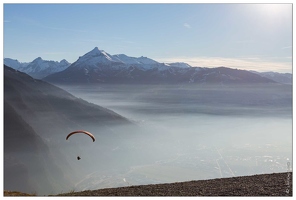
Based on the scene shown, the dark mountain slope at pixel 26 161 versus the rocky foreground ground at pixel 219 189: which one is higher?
the rocky foreground ground at pixel 219 189

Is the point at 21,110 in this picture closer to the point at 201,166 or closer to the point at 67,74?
the point at 67,74

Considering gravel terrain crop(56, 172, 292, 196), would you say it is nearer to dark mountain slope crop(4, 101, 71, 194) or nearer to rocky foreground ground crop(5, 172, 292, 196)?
rocky foreground ground crop(5, 172, 292, 196)

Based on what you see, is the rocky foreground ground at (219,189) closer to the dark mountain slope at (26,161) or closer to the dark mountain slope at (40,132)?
the dark mountain slope at (26,161)

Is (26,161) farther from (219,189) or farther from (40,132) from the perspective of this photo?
(219,189)

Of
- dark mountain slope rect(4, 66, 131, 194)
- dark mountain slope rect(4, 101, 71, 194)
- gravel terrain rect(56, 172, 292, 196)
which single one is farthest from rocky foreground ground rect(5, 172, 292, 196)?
dark mountain slope rect(4, 66, 131, 194)

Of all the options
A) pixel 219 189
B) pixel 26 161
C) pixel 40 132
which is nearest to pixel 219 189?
pixel 219 189

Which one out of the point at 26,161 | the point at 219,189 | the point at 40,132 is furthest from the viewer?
the point at 40,132

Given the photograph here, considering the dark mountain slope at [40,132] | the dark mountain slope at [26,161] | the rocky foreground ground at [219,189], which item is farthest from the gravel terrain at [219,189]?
the dark mountain slope at [40,132]

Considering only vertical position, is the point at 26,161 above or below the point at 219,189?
below
